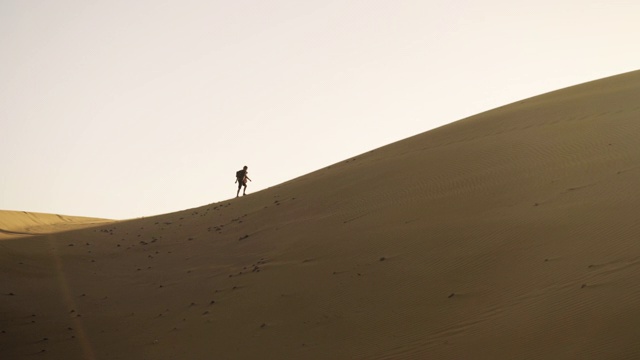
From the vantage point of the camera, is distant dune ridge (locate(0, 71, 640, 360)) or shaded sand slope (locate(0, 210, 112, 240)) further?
shaded sand slope (locate(0, 210, 112, 240))

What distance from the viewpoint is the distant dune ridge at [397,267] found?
10.5 m

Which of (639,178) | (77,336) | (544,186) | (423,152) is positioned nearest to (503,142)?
(423,152)

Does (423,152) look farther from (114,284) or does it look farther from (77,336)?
(77,336)

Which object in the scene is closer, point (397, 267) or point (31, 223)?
point (397, 267)

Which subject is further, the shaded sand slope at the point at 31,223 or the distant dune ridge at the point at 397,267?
the shaded sand slope at the point at 31,223

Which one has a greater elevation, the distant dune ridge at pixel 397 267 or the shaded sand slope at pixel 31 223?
the shaded sand slope at pixel 31 223

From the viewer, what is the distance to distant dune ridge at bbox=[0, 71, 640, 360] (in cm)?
1054

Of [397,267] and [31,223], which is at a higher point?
[31,223]

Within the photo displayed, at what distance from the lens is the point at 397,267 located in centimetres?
1379

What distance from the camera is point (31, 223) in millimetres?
31203

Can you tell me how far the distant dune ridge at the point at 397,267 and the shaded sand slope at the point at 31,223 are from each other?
325 cm

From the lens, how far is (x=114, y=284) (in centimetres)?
1747

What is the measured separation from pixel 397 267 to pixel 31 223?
21545 mm

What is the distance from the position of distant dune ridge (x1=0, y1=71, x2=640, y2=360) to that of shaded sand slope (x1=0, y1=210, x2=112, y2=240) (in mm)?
3249
